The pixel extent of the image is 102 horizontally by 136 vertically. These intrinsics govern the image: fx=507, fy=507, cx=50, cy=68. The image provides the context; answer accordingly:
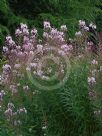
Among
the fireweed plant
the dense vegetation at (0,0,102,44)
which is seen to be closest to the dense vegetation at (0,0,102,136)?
the fireweed plant

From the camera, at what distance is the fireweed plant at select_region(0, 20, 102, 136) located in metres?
3.99

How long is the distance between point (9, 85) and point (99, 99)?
2.69ft

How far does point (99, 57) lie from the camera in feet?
13.4

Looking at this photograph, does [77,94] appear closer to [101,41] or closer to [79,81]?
[79,81]

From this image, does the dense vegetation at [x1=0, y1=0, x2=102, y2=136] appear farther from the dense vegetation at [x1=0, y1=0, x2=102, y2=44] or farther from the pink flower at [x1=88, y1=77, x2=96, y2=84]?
the dense vegetation at [x1=0, y1=0, x2=102, y2=44]

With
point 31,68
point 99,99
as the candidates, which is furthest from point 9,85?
point 99,99

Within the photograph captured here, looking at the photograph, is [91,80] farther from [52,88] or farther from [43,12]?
[43,12]

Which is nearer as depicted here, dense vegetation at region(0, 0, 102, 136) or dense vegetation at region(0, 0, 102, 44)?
dense vegetation at region(0, 0, 102, 136)

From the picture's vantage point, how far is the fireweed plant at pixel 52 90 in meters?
3.99

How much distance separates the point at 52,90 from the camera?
158 inches

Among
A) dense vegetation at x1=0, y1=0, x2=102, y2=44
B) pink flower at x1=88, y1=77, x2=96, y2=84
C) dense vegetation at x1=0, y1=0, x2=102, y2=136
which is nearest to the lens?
pink flower at x1=88, y1=77, x2=96, y2=84

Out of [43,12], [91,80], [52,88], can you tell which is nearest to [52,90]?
[52,88]

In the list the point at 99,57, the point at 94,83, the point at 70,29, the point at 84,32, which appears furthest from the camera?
the point at 70,29

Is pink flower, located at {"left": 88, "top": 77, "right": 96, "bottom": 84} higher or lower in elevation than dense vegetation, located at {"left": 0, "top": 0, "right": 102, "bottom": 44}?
lower
